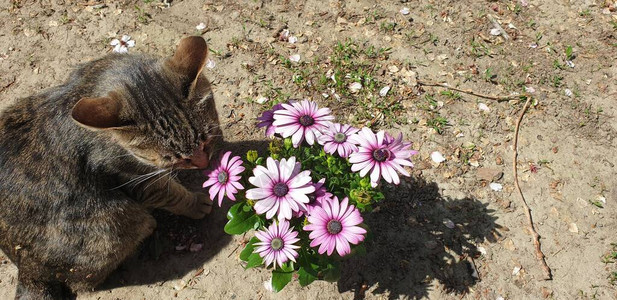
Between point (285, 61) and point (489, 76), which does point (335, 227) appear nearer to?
point (285, 61)

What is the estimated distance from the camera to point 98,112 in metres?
2.29

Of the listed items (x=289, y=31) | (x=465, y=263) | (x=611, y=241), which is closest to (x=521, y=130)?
(x=611, y=241)

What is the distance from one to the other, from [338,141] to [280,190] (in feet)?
1.59

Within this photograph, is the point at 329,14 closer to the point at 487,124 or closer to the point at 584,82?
the point at 487,124

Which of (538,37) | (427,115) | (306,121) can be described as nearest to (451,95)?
(427,115)

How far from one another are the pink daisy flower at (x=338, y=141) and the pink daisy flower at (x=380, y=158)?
0.21 feet

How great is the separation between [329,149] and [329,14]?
106 inches

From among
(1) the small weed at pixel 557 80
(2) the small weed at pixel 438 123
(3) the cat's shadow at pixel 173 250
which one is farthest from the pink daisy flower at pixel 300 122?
(1) the small weed at pixel 557 80

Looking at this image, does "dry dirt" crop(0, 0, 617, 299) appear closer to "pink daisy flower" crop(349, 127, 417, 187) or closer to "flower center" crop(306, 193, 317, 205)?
"flower center" crop(306, 193, 317, 205)

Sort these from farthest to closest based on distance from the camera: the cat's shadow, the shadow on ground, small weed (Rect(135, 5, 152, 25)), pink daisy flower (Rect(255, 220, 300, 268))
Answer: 1. small weed (Rect(135, 5, 152, 25))
2. the cat's shadow
3. the shadow on ground
4. pink daisy flower (Rect(255, 220, 300, 268))

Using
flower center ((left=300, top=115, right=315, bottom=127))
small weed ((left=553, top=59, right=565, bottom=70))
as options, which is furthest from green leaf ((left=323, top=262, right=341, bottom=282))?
small weed ((left=553, top=59, right=565, bottom=70))

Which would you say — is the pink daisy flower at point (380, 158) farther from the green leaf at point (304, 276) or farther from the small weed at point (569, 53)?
the small weed at point (569, 53)

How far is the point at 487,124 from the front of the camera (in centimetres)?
414

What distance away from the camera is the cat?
262 cm
